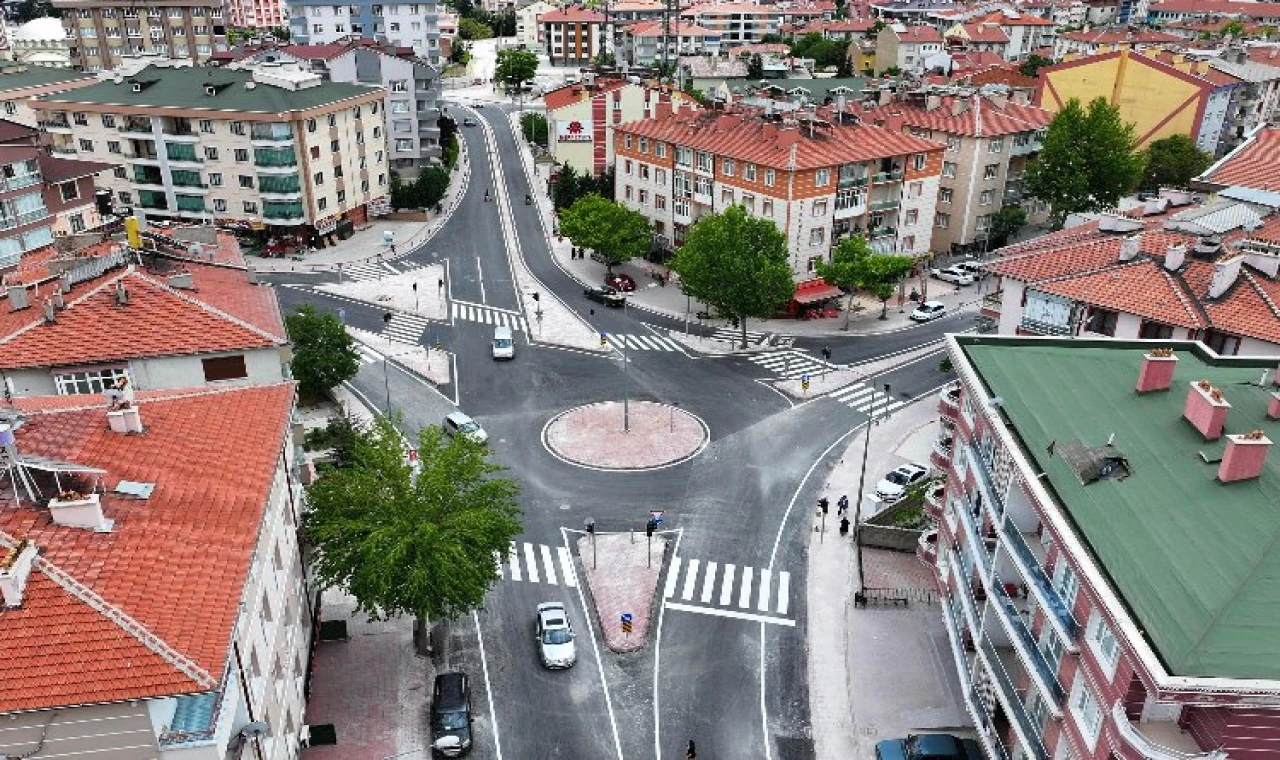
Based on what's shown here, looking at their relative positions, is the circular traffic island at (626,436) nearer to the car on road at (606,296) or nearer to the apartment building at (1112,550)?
the car on road at (606,296)

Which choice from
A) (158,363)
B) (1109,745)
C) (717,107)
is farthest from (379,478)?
(717,107)

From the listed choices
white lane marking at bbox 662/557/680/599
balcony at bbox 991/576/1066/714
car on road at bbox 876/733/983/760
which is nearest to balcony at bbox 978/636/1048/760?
balcony at bbox 991/576/1066/714

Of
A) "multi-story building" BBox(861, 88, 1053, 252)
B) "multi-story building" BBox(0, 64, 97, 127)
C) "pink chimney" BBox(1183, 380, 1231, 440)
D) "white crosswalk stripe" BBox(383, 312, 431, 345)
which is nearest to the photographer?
"pink chimney" BBox(1183, 380, 1231, 440)

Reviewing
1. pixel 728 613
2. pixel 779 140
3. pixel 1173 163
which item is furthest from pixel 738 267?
pixel 1173 163

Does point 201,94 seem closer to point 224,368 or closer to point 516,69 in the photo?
point 224,368

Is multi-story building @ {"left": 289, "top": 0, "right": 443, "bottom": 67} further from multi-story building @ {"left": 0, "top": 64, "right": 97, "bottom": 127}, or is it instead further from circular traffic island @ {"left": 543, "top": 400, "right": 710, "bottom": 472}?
circular traffic island @ {"left": 543, "top": 400, "right": 710, "bottom": 472}

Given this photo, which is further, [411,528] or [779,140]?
[779,140]
